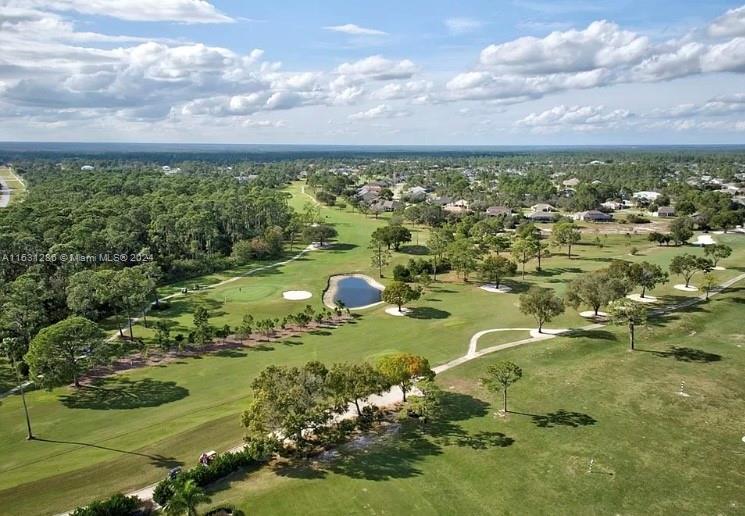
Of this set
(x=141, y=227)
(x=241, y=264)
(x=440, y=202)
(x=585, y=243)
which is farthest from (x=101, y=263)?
(x=440, y=202)

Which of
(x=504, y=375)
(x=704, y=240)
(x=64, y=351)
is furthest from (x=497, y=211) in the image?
(x=64, y=351)

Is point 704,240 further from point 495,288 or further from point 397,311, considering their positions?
point 397,311

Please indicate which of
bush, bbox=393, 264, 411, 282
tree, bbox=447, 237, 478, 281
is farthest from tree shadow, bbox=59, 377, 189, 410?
tree, bbox=447, 237, 478, 281

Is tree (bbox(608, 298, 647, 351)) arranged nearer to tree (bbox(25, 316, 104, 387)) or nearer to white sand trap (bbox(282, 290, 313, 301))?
white sand trap (bbox(282, 290, 313, 301))

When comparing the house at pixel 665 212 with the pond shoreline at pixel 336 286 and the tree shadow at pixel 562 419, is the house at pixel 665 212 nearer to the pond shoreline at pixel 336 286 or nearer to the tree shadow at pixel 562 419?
the pond shoreline at pixel 336 286

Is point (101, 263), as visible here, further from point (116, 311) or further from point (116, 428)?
point (116, 428)

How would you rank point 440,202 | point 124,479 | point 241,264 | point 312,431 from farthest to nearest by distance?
1. point 440,202
2. point 241,264
3. point 312,431
4. point 124,479
